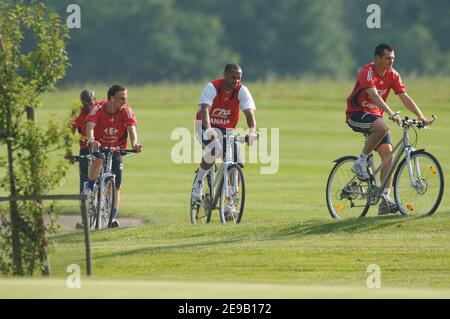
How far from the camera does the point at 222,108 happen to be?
54.6ft

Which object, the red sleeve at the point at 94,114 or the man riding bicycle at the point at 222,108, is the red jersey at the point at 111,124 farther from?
the man riding bicycle at the point at 222,108

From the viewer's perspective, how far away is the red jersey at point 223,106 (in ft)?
54.4

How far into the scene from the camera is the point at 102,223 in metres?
17.4

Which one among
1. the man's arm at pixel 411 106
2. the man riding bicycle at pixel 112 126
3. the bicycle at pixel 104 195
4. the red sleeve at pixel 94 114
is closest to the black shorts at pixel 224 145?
the man riding bicycle at pixel 112 126

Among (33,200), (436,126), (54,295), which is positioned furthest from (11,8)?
(436,126)

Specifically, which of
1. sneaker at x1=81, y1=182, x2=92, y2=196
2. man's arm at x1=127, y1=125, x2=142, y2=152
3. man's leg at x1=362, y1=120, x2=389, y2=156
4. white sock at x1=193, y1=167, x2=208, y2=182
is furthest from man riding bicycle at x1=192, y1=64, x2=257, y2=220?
sneaker at x1=81, y1=182, x2=92, y2=196

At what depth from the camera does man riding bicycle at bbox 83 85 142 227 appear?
17281 mm

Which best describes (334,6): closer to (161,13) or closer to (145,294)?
(161,13)

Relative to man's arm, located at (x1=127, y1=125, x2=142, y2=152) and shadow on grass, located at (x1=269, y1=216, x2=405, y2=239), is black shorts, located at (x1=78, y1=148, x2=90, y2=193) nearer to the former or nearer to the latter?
man's arm, located at (x1=127, y1=125, x2=142, y2=152)

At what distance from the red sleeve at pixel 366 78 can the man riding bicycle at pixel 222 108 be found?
4.80 feet

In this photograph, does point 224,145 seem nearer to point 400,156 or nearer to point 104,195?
point 104,195

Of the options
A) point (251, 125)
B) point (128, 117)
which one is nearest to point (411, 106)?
point (251, 125)

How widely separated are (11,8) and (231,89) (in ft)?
12.4

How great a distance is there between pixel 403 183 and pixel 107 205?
4.13 meters
